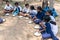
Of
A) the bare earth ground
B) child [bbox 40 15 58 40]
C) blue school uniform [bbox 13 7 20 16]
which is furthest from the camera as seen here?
blue school uniform [bbox 13 7 20 16]

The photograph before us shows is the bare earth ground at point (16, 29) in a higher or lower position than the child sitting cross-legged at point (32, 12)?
lower

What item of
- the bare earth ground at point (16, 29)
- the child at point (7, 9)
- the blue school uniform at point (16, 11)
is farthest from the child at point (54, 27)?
the child at point (7, 9)

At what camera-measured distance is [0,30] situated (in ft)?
19.8

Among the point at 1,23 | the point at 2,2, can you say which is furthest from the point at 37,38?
the point at 2,2

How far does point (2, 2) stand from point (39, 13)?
3351 millimetres

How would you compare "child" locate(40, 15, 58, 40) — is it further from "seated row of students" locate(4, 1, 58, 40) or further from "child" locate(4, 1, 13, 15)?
"child" locate(4, 1, 13, 15)

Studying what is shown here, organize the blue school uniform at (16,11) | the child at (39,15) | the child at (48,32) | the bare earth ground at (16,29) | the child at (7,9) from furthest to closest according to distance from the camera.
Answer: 1. the child at (7,9)
2. the blue school uniform at (16,11)
3. the child at (39,15)
4. the bare earth ground at (16,29)
5. the child at (48,32)

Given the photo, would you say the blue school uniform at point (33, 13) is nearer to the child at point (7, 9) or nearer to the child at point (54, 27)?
the child at point (7, 9)

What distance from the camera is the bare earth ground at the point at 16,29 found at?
5.57 meters

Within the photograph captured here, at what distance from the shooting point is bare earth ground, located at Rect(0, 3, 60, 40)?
557 cm

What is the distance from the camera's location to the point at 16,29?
20.1 feet

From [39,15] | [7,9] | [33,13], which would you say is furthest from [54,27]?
[7,9]

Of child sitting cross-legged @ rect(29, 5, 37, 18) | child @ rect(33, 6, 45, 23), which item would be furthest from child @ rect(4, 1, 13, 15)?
child @ rect(33, 6, 45, 23)

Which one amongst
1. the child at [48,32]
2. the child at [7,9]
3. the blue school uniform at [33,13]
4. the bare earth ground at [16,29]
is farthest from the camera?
the child at [7,9]
